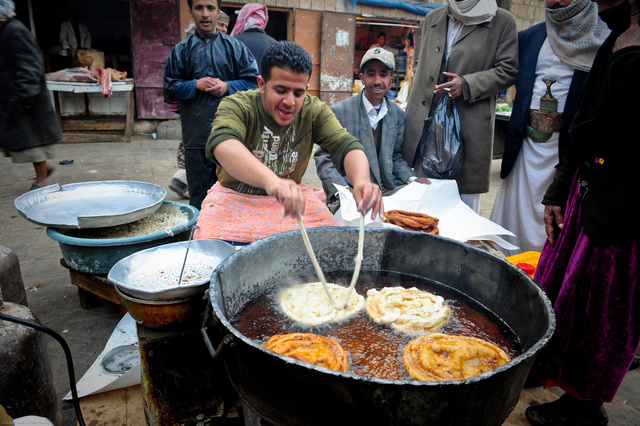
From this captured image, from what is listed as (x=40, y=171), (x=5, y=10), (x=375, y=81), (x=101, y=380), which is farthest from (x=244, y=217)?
(x=40, y=171)

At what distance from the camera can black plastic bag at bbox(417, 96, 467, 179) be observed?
346 cm

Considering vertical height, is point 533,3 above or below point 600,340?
above

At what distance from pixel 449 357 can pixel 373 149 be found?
2377mm

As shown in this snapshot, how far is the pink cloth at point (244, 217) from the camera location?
2.38 m

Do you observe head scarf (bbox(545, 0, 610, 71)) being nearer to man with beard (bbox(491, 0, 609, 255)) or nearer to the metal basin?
man with beard (bbox(491, 0, 609, 255))

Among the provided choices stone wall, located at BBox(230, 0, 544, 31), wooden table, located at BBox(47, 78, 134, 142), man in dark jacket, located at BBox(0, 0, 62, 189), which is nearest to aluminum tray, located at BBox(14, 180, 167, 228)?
man in dark jacket, located at BBox(0, 0, 62, 189)

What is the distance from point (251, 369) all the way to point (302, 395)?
195mm

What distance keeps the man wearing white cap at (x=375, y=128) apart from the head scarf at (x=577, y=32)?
1.27 meters

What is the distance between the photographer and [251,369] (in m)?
1.31

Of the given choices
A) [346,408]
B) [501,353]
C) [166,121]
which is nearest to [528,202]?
[501,353]

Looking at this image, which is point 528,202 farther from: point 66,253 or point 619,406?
point 66,253

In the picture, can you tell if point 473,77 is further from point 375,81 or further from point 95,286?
point 95,286

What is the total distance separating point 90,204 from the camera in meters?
2.99

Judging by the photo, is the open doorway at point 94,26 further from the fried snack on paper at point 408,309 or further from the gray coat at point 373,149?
the fried snack on paper at point 408,309
